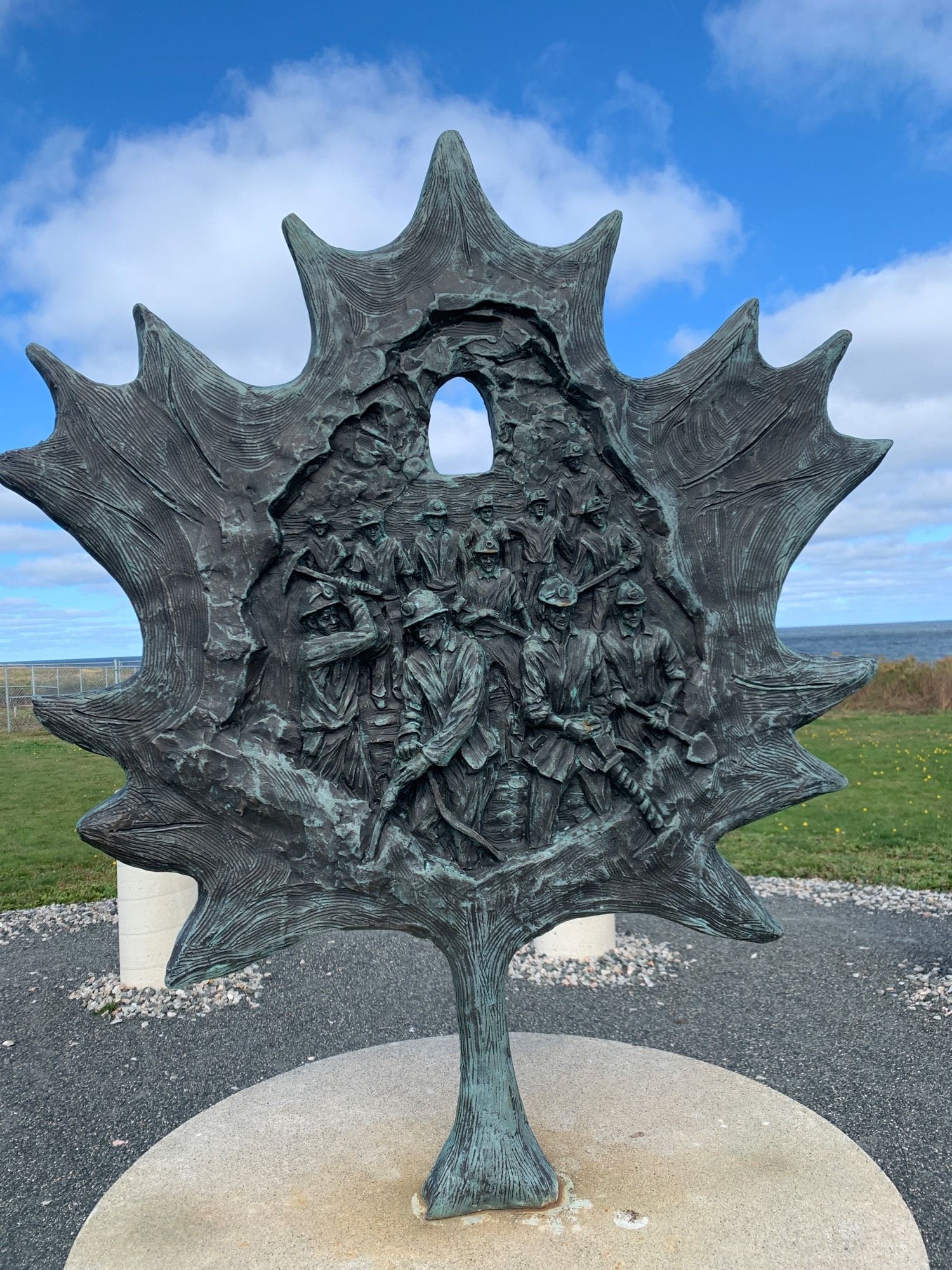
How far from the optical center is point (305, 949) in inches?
342

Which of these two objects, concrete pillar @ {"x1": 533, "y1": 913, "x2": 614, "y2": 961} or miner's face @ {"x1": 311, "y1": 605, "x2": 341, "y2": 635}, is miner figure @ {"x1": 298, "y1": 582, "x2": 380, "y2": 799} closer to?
miner's face @ {"x1": 311, "y1": 605, "x2": 341, "y2": 635}

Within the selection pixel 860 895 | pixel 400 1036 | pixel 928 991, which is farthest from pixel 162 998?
pixel 860 895

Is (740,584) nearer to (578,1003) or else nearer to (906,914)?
(578,1003)

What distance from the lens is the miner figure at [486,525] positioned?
4.01m

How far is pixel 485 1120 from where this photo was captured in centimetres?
410

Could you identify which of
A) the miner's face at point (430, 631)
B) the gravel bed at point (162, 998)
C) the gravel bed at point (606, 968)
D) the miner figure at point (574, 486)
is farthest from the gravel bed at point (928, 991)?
the miner's face at point (430, 631)

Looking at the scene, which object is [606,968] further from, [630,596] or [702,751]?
[630,596]

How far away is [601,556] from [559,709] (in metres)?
0.71

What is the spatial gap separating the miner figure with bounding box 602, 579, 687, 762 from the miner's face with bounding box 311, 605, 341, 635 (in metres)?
1.19

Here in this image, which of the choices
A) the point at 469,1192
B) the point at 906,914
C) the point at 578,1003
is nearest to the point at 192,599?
the point at 469,1192

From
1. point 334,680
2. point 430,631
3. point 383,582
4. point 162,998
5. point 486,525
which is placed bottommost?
point 162,998

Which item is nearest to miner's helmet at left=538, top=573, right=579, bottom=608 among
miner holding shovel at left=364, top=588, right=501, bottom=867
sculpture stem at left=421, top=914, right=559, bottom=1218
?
miner holding shovel at left=364, top=588, right=501, bottom=867

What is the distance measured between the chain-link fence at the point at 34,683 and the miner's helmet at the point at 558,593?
62.5 ft

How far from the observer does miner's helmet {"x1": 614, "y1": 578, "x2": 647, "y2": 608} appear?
13.3ft
